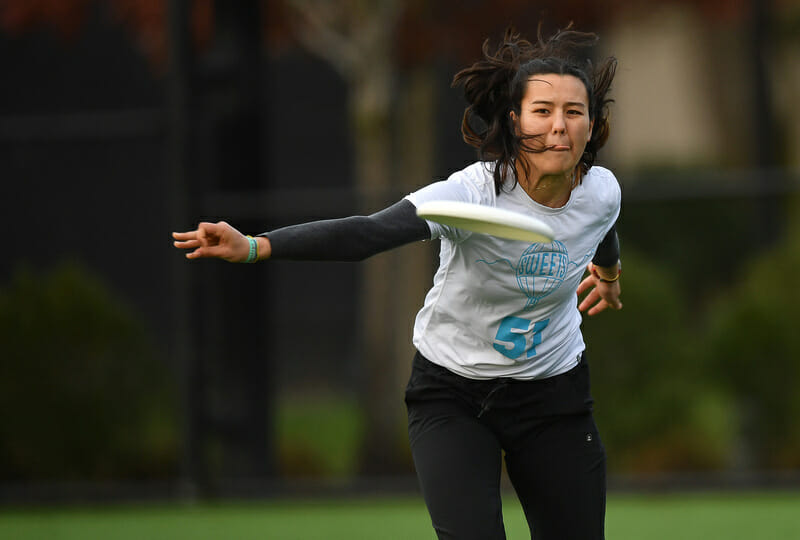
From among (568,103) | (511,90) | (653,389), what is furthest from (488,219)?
(653,389)

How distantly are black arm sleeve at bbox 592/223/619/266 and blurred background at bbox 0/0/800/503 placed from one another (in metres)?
4.78

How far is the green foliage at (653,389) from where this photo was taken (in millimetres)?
8719

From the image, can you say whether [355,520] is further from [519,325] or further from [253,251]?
[253,251]

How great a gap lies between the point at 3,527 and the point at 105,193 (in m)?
3.79

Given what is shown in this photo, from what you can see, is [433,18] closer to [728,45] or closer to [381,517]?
[728,45]

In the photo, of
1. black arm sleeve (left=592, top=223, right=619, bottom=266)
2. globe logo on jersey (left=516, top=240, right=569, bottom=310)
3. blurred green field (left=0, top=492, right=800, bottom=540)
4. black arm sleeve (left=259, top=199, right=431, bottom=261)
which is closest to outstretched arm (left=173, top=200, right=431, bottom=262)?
black arm sleeve (left=259, top=199, right=431, bottom=261)

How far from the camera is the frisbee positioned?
321 centimetres

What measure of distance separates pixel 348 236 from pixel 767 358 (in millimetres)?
6111

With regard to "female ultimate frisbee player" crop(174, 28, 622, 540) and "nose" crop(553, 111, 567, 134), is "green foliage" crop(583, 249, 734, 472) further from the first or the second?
"nose" crop(553, 111, 567, 134)

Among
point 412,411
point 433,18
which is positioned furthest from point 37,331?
point 412,411

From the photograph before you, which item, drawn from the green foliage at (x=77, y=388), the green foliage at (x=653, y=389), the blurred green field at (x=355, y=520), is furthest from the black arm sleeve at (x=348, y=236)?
the green foliage at (x=77, y=388)

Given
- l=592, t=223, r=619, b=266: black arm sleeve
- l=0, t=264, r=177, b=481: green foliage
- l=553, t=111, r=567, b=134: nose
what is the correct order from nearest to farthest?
l=553, t=111, r=567, b=134: nose, l=592, t=223, r=619, b=266: black arm sleeve, l=0, t=264, r=177, b=481: green foliage

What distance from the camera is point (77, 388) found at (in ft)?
29.8

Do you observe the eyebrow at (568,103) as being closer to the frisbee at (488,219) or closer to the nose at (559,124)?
the nose at (559,124)
